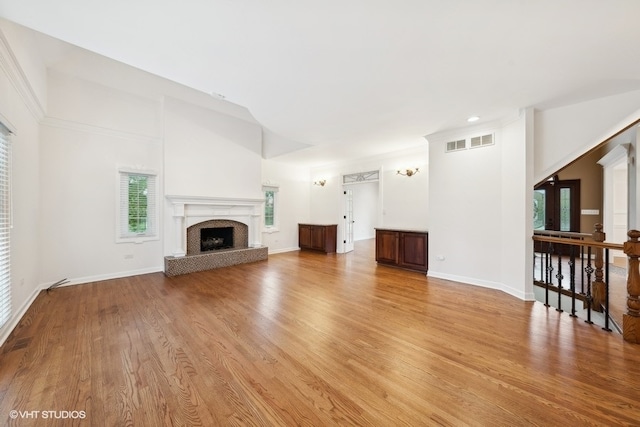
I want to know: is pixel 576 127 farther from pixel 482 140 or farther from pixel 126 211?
pixel 126 211

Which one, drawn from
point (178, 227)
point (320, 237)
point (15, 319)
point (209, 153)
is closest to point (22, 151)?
point (15, 319)

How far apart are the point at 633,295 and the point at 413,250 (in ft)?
9.45

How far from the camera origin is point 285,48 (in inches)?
88.8

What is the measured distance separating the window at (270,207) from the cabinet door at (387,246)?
3.35 meters

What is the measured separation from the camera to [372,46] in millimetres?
2168

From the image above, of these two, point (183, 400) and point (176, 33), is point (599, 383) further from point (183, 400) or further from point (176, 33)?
point (176, 33)

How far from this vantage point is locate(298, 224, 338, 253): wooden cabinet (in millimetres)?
7219

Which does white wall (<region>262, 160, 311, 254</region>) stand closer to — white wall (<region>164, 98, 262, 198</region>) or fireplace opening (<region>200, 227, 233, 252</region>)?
white wall (<region>164, 98, 262, 198</region>)

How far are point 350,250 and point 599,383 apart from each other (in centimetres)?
608

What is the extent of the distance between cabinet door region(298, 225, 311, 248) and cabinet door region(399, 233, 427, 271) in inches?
128

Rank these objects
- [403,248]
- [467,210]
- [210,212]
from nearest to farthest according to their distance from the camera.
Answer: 1. [467,210]
2. [403,248]
3. [210,212]

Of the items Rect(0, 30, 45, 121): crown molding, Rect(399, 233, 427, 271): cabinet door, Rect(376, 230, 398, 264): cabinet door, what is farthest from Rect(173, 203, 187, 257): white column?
Rect(399, 233, 427, 271): cabinet door

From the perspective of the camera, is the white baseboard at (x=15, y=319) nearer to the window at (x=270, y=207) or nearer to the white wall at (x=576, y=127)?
the window at (x=270, y=207)

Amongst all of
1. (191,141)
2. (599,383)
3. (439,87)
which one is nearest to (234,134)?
(191,141)
